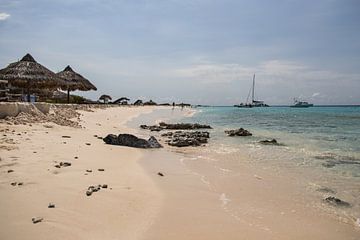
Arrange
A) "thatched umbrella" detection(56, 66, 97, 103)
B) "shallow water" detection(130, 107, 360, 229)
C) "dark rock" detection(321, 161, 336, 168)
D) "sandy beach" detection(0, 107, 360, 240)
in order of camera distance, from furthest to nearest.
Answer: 1. "thatched umbrella" detection(56, 66, 97, 103)
2. "dark rock" detection(321, 161, 336, 168)
3. "shallow water" detection(130, 107, 360, 229)
4. "sandy beach" detection(0, 107, 360, 240)

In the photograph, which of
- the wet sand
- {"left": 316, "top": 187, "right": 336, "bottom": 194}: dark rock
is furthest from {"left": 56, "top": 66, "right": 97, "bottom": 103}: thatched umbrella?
{"left": 316, "top": 187, "right": 336, "bottom": 194}: dark rock

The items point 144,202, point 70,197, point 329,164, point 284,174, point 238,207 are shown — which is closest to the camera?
point 70,197

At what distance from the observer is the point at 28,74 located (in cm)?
2338

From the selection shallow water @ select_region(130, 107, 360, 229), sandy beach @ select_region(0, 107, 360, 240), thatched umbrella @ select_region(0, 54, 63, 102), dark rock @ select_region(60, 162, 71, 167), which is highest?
thatched umbrella @ select_region(0, 54, 63, 102)

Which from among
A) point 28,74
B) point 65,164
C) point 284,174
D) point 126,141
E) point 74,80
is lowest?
point 284,174

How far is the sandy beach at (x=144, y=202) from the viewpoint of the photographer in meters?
4.38

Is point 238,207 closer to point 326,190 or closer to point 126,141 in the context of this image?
point 326,190

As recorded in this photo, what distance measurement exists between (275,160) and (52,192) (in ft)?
27.6

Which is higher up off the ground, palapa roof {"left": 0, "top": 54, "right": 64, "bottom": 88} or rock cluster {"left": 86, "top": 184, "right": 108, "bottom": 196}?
palapa roof {"left": 0, "top": 54, "right": 64, "bottom": 88}

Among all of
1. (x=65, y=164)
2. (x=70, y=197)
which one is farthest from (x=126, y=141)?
(x=70, y=197)

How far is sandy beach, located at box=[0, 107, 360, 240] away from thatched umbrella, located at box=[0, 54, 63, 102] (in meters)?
15.9

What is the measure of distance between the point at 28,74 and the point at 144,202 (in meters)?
21.2

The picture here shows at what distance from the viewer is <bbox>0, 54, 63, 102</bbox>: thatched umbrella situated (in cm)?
2300

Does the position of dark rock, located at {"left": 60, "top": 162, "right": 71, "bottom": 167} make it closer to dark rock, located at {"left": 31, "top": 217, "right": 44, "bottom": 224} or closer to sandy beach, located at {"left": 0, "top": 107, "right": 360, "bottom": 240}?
sandy beach, located at {"left": 0, "top": 107, "right": 360, "bottom": 240}
